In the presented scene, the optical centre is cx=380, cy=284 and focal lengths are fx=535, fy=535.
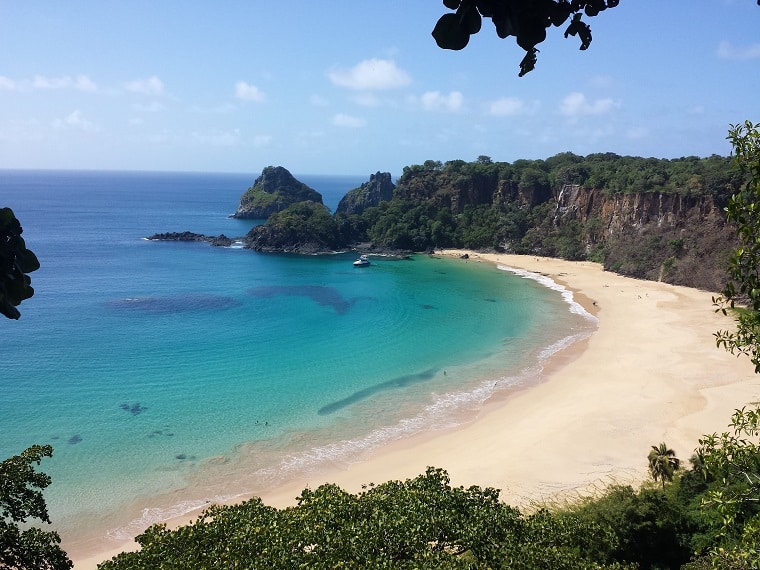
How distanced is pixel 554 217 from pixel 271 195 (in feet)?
218

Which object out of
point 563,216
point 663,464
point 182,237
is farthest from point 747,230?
point 182,237

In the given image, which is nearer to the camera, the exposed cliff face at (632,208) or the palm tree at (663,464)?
the palm tree at (663,464)

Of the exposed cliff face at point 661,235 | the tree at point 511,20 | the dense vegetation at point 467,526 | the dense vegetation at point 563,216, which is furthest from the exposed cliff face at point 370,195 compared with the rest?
the tree at point 511,20

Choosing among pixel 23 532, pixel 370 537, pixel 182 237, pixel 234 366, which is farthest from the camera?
pixel 182 237

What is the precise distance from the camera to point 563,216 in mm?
73375

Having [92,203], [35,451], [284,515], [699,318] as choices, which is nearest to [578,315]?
[699,318]

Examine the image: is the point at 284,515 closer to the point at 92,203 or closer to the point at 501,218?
the point at 501,218

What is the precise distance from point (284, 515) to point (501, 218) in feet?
235

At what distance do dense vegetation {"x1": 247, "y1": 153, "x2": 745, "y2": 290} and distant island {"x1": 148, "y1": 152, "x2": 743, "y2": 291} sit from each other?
5.5 inches

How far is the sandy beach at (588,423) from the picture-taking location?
20.8m

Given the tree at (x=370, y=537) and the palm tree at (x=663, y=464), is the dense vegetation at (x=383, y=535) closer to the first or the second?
the tree at (x=370, y=537)

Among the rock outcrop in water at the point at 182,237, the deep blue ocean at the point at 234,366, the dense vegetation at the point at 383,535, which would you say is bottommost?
the deep blue ocean at the point at 234,366

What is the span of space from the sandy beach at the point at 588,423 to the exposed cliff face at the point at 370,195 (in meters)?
75.4

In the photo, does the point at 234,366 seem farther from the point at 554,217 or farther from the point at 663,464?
the point at 554,217
